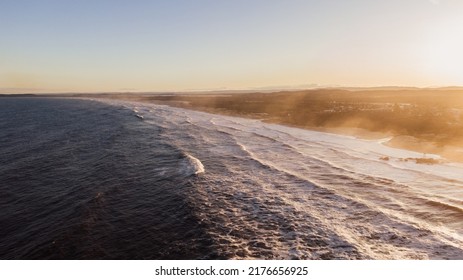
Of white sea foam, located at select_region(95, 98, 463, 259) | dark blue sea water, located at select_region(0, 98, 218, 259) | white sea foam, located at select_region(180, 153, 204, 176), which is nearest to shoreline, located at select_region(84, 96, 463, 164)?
white sea foam, located at select_region(95, 98, 463, 259)

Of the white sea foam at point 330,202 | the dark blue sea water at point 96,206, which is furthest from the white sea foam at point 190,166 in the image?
the dark blue sea water at point 96,206

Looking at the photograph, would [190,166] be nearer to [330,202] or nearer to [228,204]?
[228,204]

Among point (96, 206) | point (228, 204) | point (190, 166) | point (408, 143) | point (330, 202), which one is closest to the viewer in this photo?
point (96, 206)

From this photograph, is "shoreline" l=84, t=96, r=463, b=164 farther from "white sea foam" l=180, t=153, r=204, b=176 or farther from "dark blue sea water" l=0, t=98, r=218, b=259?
"dark blue sea water" l=0, t=98, r=218, b=259

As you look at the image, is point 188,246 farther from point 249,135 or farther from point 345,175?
point 249,135

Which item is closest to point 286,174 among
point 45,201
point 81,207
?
point 81,207

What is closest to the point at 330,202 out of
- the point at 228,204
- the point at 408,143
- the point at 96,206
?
the point at 228,204
